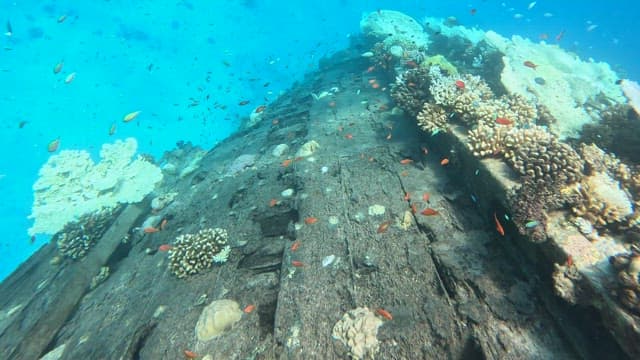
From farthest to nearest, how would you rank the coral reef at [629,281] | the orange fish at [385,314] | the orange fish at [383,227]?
the orange fish at [383,227] < the orange fish at [385,314] < the coral reef at [629,281]

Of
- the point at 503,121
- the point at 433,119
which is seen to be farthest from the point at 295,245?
the point at 503,121

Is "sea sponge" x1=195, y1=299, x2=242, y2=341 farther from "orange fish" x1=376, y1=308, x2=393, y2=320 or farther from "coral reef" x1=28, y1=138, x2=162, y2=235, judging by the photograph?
"coral reef" x1=28, y1=138, x2=162, y2=235

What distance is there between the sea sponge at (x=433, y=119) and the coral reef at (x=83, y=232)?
10.7 metres

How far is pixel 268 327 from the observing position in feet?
15.4

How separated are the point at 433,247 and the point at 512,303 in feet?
4.57

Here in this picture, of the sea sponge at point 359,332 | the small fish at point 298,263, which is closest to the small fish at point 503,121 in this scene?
the sea sponge at point 359,332

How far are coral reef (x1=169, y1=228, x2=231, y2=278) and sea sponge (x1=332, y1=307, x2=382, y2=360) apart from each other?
3206mm

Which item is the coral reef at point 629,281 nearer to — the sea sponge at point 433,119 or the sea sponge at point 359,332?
the sea sponge at point 359,332

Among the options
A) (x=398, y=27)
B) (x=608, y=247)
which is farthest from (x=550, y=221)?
(x=398, y=27)

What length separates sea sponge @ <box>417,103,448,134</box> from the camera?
7289mm

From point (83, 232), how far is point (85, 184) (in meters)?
2.28

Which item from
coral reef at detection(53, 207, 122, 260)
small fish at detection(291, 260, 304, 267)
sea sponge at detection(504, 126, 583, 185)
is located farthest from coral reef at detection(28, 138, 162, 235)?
sea sponge at detection(504, 126, 583, 185)

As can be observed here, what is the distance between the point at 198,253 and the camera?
6.51m

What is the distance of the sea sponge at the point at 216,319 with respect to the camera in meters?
4.83
